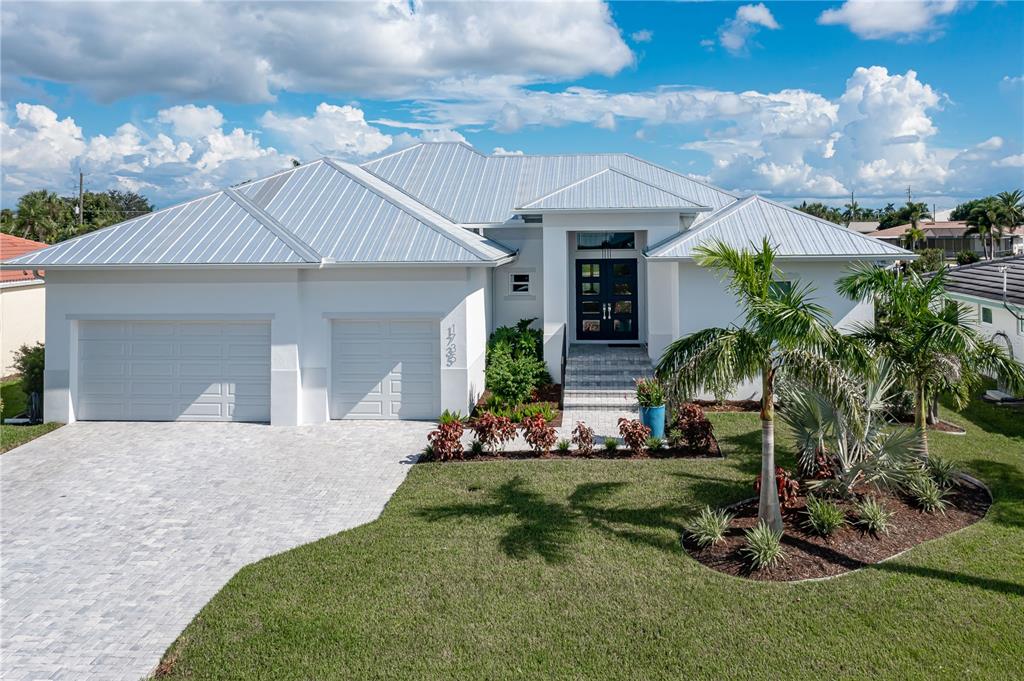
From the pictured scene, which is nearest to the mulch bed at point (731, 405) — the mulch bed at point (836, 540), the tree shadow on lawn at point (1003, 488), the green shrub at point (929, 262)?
the tree shadow on lawn at point (1003, 488)

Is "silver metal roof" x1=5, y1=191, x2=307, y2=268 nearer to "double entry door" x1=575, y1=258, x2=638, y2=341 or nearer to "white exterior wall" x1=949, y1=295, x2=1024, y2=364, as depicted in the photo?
"double entry door" x1=575, y1=258, x2=638, y2=341

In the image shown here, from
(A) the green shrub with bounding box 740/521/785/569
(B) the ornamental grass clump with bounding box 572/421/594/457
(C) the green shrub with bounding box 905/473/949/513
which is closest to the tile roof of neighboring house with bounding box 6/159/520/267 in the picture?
(B) the ornamental grass clump with bounding box 572/421/594/457

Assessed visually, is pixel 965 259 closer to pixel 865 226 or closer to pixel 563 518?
pixel 865 226

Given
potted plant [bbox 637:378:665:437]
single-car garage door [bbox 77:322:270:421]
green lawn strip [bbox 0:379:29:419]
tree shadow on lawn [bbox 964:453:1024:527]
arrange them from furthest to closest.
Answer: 1. green lawn strip [bbox 0:379:29:419]
2. single-car garage door [bbox 77:322:270:421]
3. potted plant [bbox 637:378:665:437]
4. tree shadow on lawn [bbox 964:453:1024:527]

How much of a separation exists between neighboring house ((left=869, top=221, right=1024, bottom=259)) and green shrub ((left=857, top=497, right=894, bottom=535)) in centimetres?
6560

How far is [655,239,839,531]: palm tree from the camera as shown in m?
8.38

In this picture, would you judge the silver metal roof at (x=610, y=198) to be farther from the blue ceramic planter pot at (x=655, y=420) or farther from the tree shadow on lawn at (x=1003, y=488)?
the tree shadow on lawn at (x=1003, y=488)

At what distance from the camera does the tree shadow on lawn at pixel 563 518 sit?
928 cm

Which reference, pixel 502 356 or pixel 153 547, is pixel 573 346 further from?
pixel 153 547

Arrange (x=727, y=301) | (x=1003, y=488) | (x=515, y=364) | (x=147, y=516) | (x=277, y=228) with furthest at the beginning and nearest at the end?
(x=515, y=364), (x=727, y=301), (x=277, y=228), (x=1003, y=488), (x=147, y=516)

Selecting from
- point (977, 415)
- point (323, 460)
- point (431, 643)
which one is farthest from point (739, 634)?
point (977, 415)

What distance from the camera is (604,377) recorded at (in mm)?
18547

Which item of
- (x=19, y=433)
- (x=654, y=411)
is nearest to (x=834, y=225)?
(x=654, y=411)

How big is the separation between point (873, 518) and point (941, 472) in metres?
2.39
